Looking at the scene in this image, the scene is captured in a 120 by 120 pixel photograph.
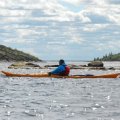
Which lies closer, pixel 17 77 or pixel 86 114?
pixel 86 114

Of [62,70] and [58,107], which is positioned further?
[62,70]

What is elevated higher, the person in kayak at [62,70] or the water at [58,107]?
the person in kayak at [62,70]

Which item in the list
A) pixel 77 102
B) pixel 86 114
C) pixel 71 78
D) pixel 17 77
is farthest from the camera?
pixel 17 77

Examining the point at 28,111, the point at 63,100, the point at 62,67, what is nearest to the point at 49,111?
the point at 28,111

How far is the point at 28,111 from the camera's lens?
28.3 m

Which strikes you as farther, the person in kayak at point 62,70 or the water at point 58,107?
the person in kayak at point 62,70

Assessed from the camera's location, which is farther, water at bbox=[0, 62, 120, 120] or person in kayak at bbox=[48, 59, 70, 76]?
person in kayak at bbox=[48, 59, 70, 76]

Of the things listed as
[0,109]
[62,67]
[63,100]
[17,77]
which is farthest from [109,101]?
[17,77]

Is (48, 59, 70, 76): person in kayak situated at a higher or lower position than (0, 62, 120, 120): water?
higher

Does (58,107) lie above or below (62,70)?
below

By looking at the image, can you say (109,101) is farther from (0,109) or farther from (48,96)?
(0,109)

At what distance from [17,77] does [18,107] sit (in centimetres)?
3489

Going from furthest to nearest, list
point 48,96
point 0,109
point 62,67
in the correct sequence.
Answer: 1. point 62,67
2. point 48,96
3. point 0,109

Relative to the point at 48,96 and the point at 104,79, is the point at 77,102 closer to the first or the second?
the point at 48,96
